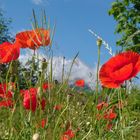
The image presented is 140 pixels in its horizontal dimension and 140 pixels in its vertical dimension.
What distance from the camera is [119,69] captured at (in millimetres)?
2129

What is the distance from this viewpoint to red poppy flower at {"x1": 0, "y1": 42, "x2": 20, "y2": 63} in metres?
2.37

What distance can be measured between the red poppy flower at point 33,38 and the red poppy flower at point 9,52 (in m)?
0.03

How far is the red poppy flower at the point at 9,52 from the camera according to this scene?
2369mm

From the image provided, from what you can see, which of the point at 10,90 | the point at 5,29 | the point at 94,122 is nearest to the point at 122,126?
the point at 94,122

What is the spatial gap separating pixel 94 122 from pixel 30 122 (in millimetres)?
293

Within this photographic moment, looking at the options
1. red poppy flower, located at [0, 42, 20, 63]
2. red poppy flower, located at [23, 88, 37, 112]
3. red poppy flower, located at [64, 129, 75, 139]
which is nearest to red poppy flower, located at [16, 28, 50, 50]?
red poppy flower, located at [0, 42, 20, 63]

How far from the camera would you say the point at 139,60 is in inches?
83.0

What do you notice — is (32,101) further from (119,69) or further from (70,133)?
(119,69)

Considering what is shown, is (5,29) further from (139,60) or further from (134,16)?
(139,60)

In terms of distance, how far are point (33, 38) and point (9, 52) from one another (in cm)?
16

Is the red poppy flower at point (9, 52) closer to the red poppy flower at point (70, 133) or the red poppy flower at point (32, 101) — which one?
the red poppy flower at point (32, 101)

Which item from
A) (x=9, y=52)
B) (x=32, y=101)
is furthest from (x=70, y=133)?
(x=9, y=52)

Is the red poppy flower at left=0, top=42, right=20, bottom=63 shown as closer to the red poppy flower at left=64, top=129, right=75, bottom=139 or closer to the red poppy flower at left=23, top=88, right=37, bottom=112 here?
the red poppy flower at left=23, top=88, right=37, bottom=112

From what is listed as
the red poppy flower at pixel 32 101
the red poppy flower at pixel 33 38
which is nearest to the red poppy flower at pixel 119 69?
the red poppy flower at pixel 33 38
